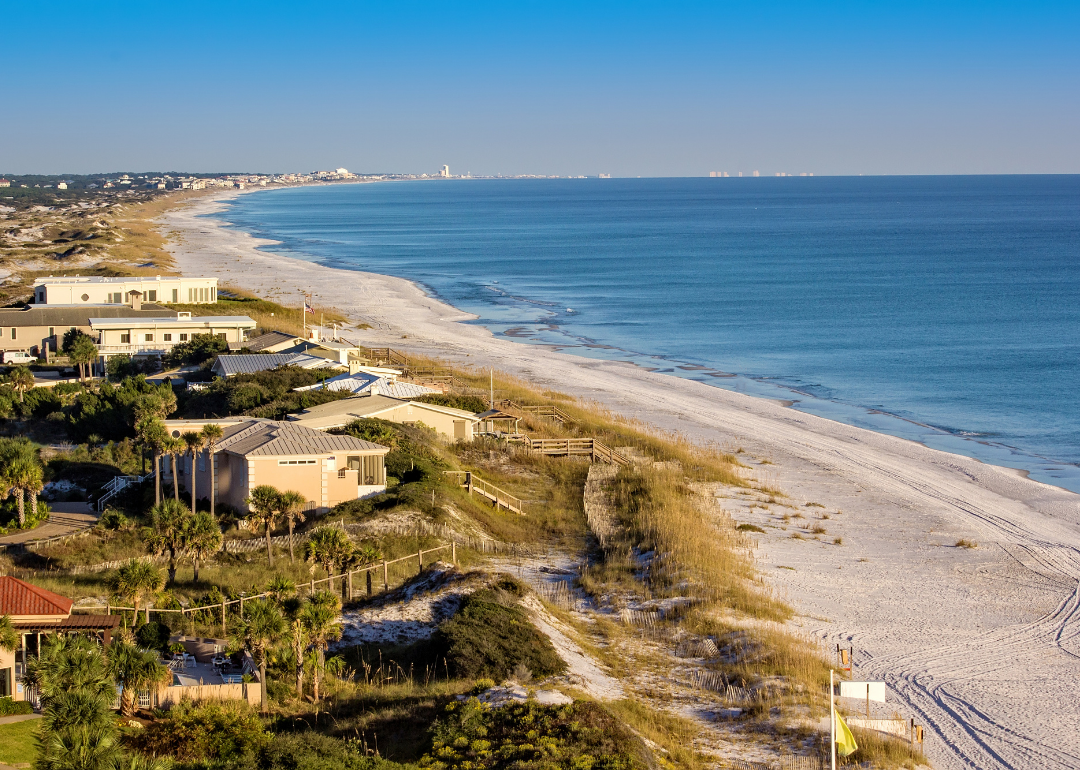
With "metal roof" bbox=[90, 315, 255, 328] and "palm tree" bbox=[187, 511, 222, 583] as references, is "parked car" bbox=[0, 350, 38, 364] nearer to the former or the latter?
"metal roof" bbox=[90, 315, 255, 328]

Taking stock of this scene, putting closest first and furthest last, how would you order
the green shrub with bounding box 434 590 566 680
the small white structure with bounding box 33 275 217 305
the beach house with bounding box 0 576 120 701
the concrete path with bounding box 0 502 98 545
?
the beach house with bounding box 0 576 120 701, the green shrub with bounding box 434 590 566 680, the concrete path with bounding box 0 502 98 545, the small white structure with bounding box 33 275 217 305

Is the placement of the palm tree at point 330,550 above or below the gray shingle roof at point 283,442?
below

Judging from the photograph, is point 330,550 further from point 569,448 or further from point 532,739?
point 569,448

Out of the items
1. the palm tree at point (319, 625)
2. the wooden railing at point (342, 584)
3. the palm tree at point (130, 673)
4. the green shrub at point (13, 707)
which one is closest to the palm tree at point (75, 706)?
the green shrub at point (13, 707)

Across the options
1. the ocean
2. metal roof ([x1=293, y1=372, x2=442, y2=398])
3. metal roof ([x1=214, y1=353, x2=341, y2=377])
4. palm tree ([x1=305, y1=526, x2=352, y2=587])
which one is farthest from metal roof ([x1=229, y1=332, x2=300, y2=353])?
palm tree ([x1=305, y1=526, x2=352, y2=587])

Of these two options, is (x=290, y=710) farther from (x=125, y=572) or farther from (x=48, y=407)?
(x=48, y=407)

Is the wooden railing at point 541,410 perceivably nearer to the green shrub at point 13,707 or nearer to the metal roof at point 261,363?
the metal roof at point 261,363
